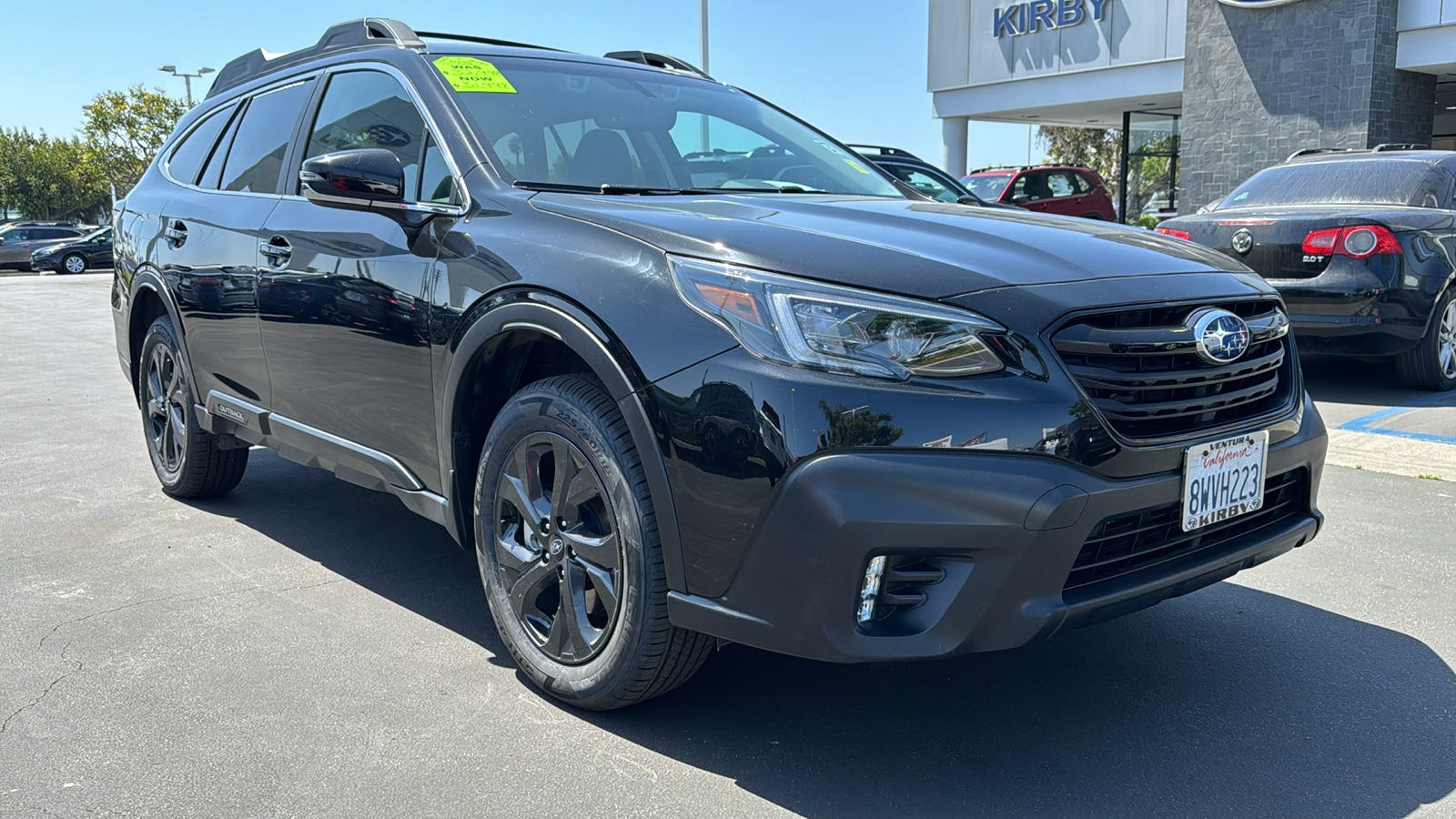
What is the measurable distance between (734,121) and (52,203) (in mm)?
69914

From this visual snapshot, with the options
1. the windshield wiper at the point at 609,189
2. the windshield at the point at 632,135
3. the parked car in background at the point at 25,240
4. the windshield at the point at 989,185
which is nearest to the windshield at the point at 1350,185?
the windshield at the point at 632,135

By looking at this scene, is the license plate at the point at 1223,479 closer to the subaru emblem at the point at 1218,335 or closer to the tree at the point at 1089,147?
the subaru emblem at the point at 1218,335

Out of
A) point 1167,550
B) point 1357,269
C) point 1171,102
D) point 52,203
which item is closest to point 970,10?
point 1171,102

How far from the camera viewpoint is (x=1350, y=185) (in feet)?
26.6

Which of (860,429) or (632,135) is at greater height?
(632,135)

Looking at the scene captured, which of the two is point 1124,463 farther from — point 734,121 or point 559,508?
point 734,121

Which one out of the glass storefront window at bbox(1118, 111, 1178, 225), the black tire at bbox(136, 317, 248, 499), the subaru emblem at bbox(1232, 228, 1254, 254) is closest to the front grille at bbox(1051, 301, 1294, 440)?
the black tire at bbox(136, 317, 248, 499)

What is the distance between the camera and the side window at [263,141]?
4281mm

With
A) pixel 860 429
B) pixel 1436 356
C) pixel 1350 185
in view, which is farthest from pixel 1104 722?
pixel 1350 185

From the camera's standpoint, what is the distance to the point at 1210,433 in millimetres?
2689

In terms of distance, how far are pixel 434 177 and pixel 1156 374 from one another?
82.7 inches

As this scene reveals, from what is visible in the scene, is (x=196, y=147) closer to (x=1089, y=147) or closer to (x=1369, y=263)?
(x=1369, y=263)

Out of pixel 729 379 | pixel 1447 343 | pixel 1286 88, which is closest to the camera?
pixel 729 379

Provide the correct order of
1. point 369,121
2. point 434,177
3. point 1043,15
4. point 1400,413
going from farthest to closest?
point 1043,15 < point 1400,413 < point 369,121 < point 434,177
